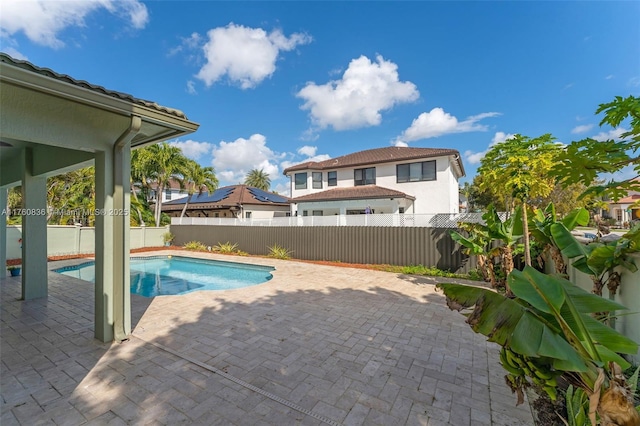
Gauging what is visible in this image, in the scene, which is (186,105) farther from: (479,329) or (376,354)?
(479,329)

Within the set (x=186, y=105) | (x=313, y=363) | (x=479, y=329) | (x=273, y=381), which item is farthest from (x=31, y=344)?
(x=186, y=105)

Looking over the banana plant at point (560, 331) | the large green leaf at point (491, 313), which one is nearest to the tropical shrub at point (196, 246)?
the large green leaf at point (491, 313)

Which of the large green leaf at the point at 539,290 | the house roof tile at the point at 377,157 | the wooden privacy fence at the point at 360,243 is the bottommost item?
A: the wooden privacy fence at the point at 360,243

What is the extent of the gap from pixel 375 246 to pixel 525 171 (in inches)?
301

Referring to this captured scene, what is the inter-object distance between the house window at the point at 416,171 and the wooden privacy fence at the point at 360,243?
8.56 m

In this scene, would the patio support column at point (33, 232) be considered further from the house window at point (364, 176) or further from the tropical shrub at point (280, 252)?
the house window at point (364, 176)

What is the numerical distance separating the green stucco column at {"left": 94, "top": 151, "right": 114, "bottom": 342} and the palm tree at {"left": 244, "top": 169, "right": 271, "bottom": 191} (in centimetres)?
5272

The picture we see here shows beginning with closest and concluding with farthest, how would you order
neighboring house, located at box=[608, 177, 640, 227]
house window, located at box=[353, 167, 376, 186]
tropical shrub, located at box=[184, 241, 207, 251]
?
neighboring house, located at box=[608, 177, 640, 227], tropical shrub, located at box=[184, 241, 207, 251], house window, located at box=[353, 167, 376, 186]

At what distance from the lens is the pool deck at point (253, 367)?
300cm

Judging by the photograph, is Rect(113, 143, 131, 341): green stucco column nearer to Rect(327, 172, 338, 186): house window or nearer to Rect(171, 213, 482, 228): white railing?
Rect(171, 213, 482, 228): white railing

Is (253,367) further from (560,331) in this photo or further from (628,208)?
(628,208)

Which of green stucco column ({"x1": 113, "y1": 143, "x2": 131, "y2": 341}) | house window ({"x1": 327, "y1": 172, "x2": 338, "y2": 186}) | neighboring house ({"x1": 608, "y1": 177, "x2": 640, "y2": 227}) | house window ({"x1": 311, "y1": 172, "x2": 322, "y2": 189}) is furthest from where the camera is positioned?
house window ({"x1": 311, "y1": 172, "x2": 322, "y2": 189})

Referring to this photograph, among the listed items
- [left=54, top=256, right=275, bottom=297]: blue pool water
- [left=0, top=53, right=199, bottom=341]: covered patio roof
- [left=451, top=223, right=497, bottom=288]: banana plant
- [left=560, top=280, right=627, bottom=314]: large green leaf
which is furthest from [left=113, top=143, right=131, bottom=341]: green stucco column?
[left=451, top=223, right=497, bottom=288]: banana plant

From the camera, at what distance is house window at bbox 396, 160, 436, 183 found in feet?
62.0
